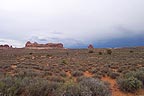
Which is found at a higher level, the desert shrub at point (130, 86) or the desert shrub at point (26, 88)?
the desert shrub at point (26, 88)

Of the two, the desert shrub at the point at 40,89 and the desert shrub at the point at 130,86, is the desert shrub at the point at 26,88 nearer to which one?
the desert shrub at the point at 40,89

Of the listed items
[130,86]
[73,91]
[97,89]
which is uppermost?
[73,91]

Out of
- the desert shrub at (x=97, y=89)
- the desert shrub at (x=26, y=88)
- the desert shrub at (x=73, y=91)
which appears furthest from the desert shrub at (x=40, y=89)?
the desert shrub at (x=97, y=89)

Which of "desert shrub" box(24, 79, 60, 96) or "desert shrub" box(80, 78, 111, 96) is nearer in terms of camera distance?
"desert shrub" box(80, 78, 111, 96)

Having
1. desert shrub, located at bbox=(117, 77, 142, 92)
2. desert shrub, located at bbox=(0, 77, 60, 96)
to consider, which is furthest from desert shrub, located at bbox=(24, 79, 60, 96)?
desert shrub, located at bbox=(117, 77, 142, 92)

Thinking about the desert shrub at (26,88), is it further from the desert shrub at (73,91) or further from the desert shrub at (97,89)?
the desert shrub at (97,89)

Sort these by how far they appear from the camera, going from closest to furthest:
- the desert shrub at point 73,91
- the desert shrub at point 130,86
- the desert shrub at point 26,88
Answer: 1. the desert shrub at point 73,91
2. the desert shrub at point 26,88
3. the desert shrub at point 130,86

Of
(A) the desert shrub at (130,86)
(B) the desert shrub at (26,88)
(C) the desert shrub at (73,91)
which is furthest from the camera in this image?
(A) the desert shrub at (130,86)

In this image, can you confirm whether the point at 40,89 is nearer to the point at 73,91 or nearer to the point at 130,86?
the point at 73,91

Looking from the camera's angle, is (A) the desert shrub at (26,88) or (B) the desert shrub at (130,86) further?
(B) the desert shrub at (130,86)

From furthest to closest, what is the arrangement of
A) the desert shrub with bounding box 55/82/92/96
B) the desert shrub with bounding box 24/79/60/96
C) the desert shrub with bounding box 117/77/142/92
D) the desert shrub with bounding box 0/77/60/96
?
the desert shrub with bounding box 117/77/142/92 → the desert shrub with bounding box 24/79/60/96 → the desert shrub with bounding box 0/77/60/96 → the desert shrub with bounding box 55/82/92/96

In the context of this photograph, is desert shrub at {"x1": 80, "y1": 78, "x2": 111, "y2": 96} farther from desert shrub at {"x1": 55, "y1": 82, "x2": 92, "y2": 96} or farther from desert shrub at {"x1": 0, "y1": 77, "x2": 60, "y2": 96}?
desert shrub at {"x1": 0, "y1": 77, "x2": 60, "y2": 96}

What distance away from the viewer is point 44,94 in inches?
282

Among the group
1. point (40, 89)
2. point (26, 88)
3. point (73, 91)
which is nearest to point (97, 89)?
point (73, 91)
